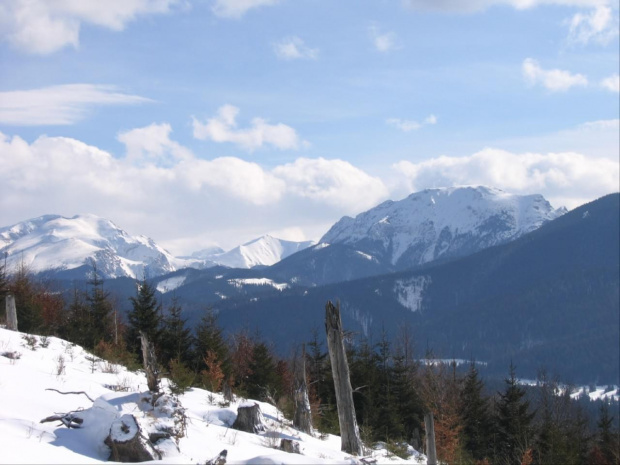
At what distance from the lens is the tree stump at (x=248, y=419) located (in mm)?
15016

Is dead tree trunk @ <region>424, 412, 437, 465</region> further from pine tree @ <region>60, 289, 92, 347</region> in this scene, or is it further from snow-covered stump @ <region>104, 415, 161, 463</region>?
pine tree @ <region>60, 289, 92, 347</region>

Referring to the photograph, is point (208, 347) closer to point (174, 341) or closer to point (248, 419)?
point (174, 341)

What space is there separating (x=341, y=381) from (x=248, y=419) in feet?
11.2

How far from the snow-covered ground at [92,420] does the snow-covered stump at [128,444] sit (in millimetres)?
177

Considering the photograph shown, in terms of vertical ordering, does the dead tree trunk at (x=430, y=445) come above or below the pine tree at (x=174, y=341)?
below

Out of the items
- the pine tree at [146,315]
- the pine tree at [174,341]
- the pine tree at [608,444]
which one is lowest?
the pine tree at [608,444]

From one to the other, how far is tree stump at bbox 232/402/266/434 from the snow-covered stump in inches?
204

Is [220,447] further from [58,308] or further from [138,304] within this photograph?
[58,308]

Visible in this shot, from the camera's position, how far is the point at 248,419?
49.6 feet

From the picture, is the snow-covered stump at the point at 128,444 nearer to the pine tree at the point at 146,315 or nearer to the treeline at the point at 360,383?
the treeline at the point at 360,383

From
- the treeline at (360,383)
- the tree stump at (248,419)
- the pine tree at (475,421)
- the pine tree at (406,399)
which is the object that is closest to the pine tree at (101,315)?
the treeline at (360,383)

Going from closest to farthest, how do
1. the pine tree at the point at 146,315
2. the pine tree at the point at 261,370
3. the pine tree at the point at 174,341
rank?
the pine tree at the point at 174,341
the pine tree at the point at 146,315
the pine tree at the point at 261,370

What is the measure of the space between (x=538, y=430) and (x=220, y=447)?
31298 mm

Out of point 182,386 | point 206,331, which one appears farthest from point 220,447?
point 206,331
